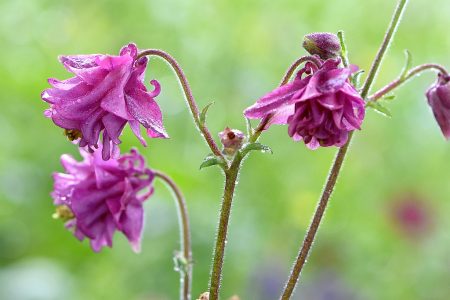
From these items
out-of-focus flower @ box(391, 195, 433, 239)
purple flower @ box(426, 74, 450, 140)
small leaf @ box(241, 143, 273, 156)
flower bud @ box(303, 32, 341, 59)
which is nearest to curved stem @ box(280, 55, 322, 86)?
flower bud @ box(303, 32, 341, 59)

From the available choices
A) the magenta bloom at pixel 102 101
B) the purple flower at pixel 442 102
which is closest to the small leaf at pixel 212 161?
the magenta bloom at pixel 102 101

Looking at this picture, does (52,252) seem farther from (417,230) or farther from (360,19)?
(360,19)

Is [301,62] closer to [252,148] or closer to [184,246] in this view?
[252,148]

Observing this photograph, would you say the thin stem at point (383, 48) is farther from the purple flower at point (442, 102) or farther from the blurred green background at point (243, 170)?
the blurred green background at point (243, 170)

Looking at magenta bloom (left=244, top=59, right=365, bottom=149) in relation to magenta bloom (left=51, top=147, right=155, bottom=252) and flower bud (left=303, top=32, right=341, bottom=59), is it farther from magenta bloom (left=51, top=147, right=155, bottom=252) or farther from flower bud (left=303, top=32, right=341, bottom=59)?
magenta bloom (left=51, top=147, right=155, bottom=252)

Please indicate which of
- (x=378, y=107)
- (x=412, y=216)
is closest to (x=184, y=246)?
(x=378, y=107)

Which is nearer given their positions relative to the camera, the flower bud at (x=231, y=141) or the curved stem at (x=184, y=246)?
the flower bud at (x=231, y=141)

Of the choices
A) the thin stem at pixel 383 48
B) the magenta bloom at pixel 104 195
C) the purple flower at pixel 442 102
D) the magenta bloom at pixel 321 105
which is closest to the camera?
the magenta bloom at pixel 321 105
